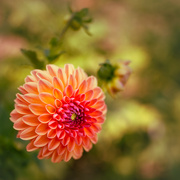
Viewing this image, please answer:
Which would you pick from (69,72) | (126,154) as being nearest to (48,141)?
(69,72)

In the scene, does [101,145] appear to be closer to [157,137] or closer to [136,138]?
[136,138]

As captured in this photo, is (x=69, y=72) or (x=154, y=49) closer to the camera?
(x=69, y=72)

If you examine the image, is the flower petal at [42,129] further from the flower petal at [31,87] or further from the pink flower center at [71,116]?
the flower petal at [31,87]

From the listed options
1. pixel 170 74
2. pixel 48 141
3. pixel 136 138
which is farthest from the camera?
pixel 170 74

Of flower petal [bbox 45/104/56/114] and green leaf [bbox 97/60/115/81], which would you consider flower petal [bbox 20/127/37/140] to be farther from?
green leaf [bbox 97/60/115/81]

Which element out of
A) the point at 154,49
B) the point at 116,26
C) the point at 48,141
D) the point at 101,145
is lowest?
the point at 48,141

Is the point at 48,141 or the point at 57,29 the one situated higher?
the point at 57,29

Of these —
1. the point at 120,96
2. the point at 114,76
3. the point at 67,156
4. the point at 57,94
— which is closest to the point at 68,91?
the point at 57,94

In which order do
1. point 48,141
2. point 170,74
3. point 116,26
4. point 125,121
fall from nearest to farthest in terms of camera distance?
1. point 48,141
2. point 125,121
3. point 170,74
4. point 116,26

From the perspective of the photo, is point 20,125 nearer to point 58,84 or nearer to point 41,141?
point 41,141
